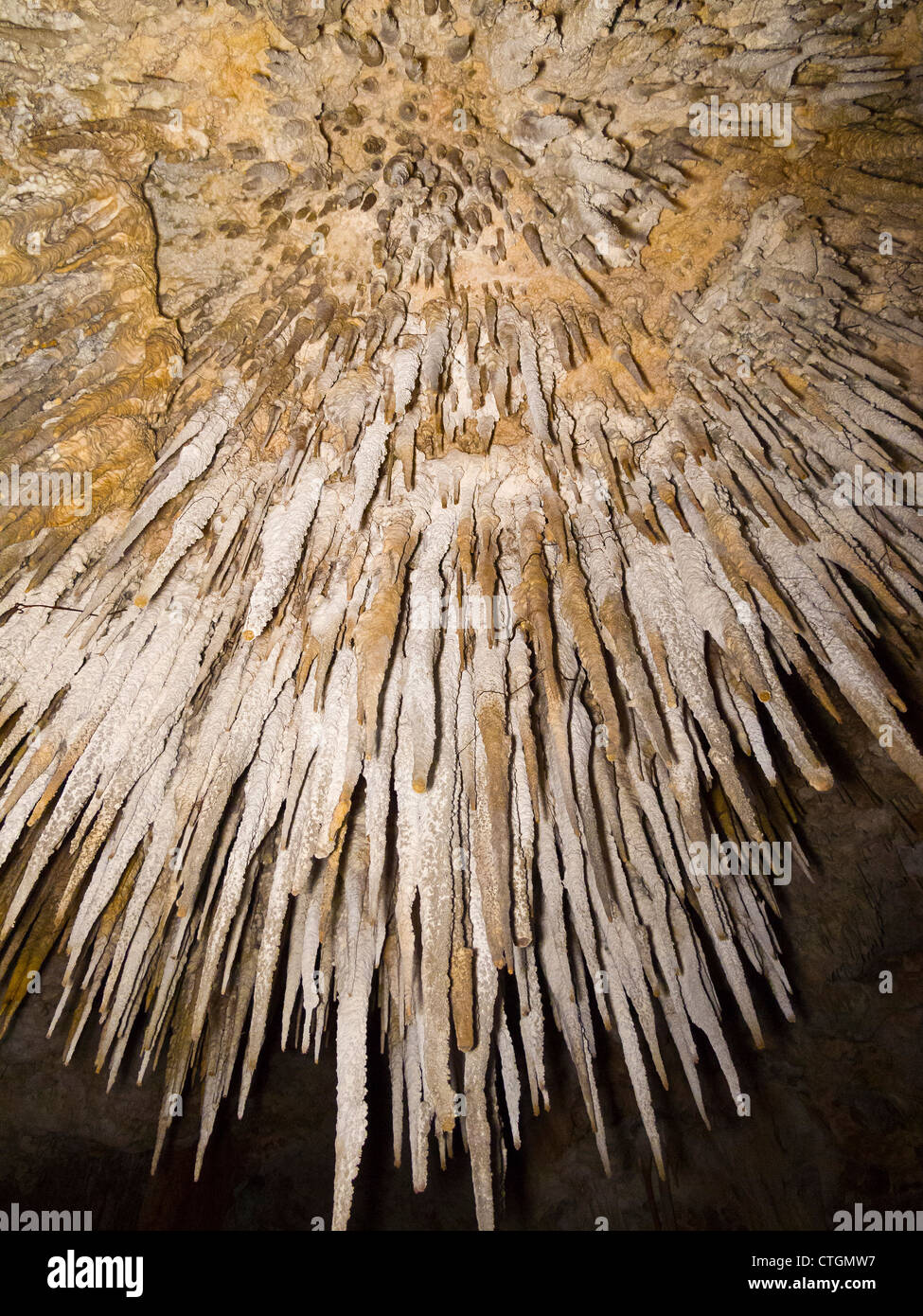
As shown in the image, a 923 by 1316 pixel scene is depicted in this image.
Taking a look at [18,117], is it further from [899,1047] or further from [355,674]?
[899,1047]

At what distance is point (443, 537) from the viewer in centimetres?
244

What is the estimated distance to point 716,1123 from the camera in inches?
153

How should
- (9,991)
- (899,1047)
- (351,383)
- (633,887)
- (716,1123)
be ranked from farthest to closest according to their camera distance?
(716,1123) → (899,1047) → (9,991) → (633,887) → (351,383)

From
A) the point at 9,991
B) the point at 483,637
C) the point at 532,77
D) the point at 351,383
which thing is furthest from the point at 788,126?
the point at 9,991

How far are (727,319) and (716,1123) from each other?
14.7ft

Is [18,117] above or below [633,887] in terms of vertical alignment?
above

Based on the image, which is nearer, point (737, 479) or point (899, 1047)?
point (737, 479)

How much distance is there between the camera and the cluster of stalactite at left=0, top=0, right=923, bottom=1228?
2.07 meters

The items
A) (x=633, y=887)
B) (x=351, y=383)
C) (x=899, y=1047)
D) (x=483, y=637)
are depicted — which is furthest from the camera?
(x=899, y=1047)

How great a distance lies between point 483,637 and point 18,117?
2.24m

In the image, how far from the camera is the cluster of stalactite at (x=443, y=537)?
2068 millimetres

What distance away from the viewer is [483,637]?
229 centimetres
